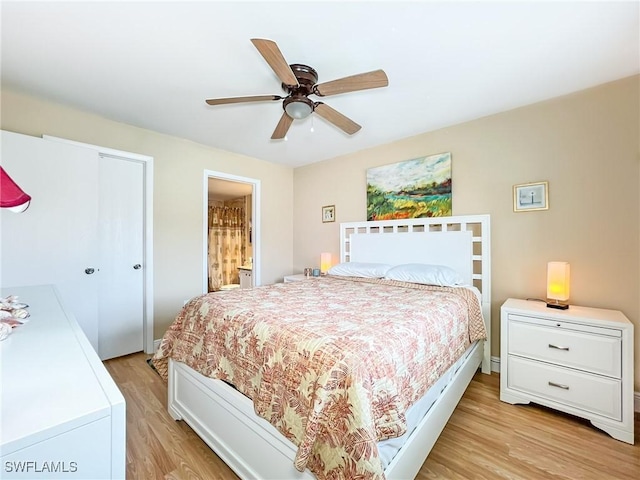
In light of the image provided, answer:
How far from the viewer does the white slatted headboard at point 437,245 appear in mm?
2760

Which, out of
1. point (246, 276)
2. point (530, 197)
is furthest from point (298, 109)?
point (246, 276)

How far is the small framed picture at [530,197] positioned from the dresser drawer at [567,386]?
51.9 inches

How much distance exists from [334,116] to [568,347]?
93.6 inches

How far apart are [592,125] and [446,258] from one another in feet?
5.20

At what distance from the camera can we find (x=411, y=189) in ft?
10.9

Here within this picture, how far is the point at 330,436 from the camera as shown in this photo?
1.08 meters

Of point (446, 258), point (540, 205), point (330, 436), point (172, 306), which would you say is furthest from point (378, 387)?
point (172, 306)

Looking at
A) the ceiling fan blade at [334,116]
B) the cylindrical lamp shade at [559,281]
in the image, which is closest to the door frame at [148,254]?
the ceiling fan blade at [334,116]

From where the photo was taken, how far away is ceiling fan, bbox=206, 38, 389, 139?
1.56 metres

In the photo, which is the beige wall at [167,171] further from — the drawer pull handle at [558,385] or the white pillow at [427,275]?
the drawer pull handle at [558,385]

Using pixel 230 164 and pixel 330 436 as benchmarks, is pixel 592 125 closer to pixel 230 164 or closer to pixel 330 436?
pixel 330 436

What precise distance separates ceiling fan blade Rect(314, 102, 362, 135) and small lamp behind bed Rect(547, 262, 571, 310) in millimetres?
1933

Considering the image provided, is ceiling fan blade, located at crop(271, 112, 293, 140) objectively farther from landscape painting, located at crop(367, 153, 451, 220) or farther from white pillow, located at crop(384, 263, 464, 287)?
white pillow, located at crop(384, 263, 464, 287)

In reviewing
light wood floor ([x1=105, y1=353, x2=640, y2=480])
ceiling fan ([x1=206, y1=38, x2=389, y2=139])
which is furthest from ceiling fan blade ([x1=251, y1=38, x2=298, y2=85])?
light wood floor ([x1=105, y1=353, x2=640, y2=480])
